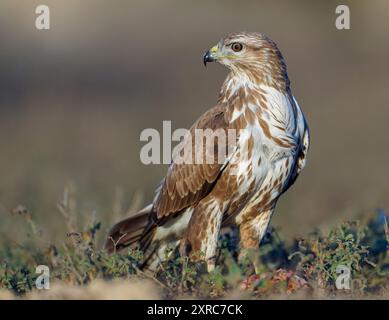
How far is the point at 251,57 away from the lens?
25.8 feet

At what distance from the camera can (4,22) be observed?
2355 centimetres

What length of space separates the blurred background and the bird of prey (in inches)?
119

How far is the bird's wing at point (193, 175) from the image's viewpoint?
25.0 feet

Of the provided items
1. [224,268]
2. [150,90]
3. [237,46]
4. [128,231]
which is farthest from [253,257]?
[150,90]

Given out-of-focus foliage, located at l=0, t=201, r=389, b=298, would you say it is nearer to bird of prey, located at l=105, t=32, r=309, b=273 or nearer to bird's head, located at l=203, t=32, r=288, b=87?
bird of prey, located at l=105, t=32, r=309, b=273

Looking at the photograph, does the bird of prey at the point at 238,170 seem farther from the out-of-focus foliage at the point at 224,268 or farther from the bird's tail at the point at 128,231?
the out-of-focus foliage at the point at 224,268

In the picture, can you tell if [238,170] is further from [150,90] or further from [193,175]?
[150,90]

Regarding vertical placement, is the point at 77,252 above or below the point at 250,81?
below

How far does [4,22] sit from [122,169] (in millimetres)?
9528

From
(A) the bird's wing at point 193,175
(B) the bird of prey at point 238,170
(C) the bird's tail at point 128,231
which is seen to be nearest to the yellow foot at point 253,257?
(B) the bird of prey at point 238,170

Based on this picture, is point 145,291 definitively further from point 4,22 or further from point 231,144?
point 4,22

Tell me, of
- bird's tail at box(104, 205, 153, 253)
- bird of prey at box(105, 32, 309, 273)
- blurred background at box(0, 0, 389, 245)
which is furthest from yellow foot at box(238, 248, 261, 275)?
blurred background at box(0, 0, 389, 245)

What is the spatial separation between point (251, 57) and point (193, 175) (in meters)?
0.98
